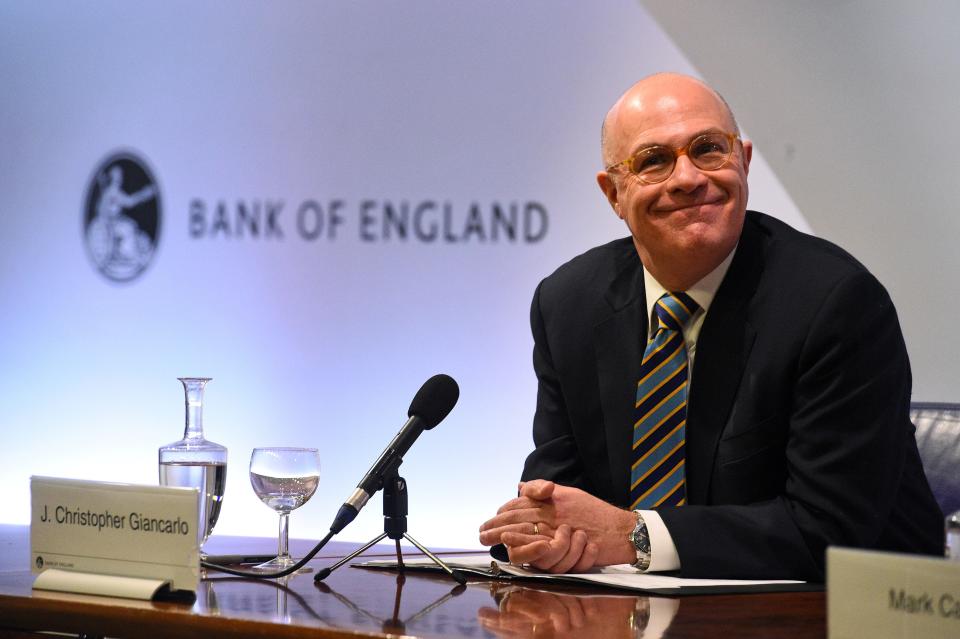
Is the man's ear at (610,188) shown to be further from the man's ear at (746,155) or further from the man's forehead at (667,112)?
the man's ear at (746,155)

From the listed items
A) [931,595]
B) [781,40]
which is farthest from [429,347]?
[931,595]

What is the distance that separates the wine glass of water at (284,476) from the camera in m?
1.80

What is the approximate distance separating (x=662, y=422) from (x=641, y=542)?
0.35 metres

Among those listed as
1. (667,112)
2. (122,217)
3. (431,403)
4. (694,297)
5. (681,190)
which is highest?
(122,217)

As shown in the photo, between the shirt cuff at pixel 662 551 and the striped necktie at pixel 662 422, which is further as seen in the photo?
the striped necktie at pixel 662 422

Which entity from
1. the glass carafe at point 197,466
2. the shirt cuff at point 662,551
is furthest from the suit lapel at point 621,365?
the glass carafe at point 197,466

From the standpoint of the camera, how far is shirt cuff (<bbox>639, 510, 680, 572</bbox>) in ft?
6.02

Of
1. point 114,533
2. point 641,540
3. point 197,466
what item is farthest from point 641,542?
point 114,533

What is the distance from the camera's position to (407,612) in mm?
1419

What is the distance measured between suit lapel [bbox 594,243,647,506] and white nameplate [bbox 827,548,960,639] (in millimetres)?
1119

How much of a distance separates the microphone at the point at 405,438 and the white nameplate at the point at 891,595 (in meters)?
0.71

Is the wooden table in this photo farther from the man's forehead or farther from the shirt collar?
the man's forehead

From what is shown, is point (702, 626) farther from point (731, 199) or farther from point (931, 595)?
point (731, 199)

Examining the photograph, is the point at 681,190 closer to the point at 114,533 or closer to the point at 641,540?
the point at 641,540
